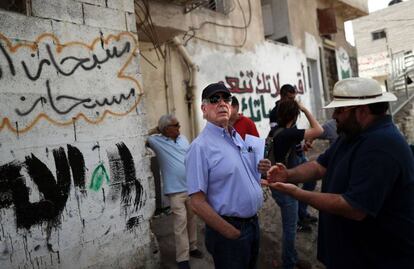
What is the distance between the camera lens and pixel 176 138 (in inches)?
174

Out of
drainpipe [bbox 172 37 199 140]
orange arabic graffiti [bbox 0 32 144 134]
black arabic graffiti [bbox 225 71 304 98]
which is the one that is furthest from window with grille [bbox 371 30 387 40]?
orange arabic graffiti [bbox 0 32 144 134]

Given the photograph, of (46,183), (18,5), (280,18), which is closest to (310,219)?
(46,183)

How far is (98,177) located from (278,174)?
1894mm

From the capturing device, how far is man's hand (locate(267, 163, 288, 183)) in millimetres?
2585

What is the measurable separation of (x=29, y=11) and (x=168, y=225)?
3287mm

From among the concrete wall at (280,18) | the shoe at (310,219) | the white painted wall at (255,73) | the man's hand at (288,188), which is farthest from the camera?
the concrete wall at (280,18)

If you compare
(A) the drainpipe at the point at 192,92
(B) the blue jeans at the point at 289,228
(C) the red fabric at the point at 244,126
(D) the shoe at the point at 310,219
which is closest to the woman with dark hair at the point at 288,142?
(B) the blue jeans at the point at 289,228

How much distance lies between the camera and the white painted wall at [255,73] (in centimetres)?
758

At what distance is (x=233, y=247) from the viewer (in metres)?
2.47

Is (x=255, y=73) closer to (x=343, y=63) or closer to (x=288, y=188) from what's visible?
(x=288, y=188)

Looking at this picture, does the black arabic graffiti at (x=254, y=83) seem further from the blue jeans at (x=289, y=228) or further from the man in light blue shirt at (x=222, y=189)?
the man in light blue shirt at (x=222, y=189)

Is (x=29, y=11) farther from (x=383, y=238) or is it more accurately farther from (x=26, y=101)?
(x=383, y=238)

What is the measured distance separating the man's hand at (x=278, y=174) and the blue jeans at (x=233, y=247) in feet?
1.10

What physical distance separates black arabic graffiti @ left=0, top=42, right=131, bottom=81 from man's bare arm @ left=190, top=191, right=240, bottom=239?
6.34ft
